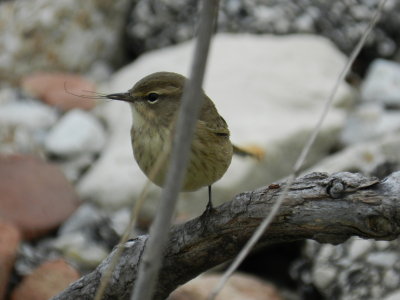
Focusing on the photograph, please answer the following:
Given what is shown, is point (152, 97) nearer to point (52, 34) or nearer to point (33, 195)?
point (33, 195)

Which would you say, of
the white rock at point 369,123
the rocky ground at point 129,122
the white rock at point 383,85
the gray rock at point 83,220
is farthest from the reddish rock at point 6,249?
the white rock at point 383,85

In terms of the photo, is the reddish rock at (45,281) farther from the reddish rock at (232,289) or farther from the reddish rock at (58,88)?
the reddish rock at (58,88)

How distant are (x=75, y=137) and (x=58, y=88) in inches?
29.8

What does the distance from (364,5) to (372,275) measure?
3.59 metres

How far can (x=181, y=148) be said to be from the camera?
2.24m

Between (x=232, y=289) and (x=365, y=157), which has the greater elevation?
(x=365, y=157)

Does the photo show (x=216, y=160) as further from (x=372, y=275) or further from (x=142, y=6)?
(x=142, y=6)

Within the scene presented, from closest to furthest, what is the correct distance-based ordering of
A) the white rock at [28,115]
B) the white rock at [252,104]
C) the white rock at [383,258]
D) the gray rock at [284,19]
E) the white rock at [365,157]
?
the white rock at [383,258] → the white rock at [365,157] → the white rock at [252,104] → the white rock at [28,115] → the gray rock at [284,19]

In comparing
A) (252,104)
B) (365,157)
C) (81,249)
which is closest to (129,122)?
(252,104)

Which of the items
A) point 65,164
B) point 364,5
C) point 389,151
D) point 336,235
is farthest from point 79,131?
point 336,235

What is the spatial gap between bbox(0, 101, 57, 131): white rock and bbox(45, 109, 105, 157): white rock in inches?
4.9

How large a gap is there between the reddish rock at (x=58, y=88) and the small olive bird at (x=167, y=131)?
381cm

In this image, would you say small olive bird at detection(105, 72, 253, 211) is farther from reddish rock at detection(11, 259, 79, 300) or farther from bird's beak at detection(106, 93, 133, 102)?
reddish rock at detection(11, 259, 79, 300)

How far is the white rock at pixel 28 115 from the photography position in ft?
24.9
